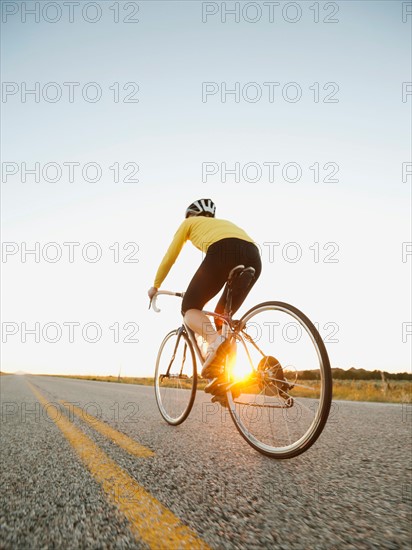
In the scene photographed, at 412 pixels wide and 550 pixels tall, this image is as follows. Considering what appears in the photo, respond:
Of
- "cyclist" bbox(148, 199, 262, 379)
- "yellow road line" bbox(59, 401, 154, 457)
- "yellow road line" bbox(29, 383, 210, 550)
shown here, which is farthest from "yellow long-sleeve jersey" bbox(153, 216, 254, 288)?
"yellow road line" bbox(29, 383, 210, 550)

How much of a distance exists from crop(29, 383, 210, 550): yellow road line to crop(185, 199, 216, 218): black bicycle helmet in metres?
2.35

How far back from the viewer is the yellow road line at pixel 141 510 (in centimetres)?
121

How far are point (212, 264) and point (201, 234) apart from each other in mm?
335

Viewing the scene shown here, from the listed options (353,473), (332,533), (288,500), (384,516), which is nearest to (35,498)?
(288,500)

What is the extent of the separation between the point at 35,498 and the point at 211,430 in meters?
1.97

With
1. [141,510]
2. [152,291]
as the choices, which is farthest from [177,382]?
[141,510]

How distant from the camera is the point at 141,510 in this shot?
1459mm

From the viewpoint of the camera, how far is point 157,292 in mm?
4039

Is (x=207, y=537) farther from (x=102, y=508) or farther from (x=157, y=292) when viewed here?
(x=157, y=292)

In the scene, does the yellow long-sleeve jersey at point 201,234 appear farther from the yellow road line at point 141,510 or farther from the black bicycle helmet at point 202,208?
the yellow road line at point 141,510

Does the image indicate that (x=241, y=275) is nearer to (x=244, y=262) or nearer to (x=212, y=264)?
(x=244, y=262)

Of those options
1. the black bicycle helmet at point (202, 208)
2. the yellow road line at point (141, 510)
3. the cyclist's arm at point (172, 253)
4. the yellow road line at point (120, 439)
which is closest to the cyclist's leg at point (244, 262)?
the cyclist's arm at point (172, 253)

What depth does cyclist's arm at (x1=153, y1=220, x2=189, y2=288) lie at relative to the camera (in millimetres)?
3512

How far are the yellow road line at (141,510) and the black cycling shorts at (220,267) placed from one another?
1.56 metres
